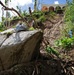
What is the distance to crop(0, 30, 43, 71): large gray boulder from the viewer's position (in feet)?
16.1

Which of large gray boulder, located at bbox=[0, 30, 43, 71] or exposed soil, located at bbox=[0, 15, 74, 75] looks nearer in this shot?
large gray boulder, located at bbox=[0, 30, 43, 71]

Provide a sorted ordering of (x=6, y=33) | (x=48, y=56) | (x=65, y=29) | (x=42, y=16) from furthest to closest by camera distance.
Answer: (x=42, y=16)
(x=65, y=29)
(x=48, y=56)
(x=6, y=33)

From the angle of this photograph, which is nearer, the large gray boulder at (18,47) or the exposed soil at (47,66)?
the large gray boulder at (18,47)

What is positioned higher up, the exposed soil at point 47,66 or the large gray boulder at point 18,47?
the large gray boulder at point 18,47

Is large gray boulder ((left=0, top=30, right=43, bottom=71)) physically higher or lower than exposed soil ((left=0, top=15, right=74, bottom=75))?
higher

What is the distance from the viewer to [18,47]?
4.96 m

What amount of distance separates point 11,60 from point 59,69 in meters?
1.01

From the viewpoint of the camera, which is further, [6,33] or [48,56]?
[48,56]

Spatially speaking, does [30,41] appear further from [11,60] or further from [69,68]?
[69,68]

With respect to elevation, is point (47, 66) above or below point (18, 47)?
below

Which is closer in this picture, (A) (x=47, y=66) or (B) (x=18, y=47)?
(B) (x=18, y=47)

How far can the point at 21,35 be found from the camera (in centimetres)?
507

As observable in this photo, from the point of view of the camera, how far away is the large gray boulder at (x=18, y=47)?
4.92m

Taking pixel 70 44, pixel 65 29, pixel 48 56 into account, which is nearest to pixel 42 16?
pixel 65 29
